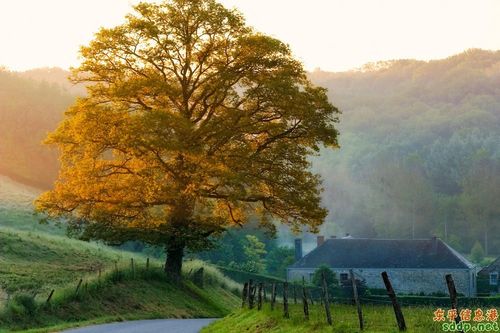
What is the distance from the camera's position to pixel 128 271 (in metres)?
39.4

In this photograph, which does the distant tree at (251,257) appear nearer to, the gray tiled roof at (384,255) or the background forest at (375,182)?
the background forest at (375,182)

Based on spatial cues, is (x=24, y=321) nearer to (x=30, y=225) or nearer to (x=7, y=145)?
(x=30, y=225)

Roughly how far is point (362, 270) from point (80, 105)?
50051 mm

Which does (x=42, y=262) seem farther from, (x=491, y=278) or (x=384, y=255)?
(x=491, y=278)

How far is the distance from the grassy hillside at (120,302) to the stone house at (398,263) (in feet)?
115

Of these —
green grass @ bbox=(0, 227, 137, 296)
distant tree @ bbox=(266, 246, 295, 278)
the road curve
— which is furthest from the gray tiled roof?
the road curve

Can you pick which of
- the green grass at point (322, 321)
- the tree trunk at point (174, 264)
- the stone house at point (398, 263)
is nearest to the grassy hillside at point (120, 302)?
the tree trunk at point (174, 264)

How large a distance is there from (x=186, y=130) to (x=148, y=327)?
1070 centimetres

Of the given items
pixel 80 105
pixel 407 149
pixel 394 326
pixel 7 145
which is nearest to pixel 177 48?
pixel 80 105

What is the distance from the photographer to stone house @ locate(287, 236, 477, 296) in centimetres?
7744

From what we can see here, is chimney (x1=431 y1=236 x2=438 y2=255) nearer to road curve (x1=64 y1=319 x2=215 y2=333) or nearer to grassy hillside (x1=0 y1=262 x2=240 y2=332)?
grassy hillside (x1=0 y1=262 x2=240 y2=332)

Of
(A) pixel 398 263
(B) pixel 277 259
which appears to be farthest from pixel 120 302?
(B) pixel 277 259

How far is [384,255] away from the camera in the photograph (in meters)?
82.0

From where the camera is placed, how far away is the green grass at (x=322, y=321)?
60.1 feet
